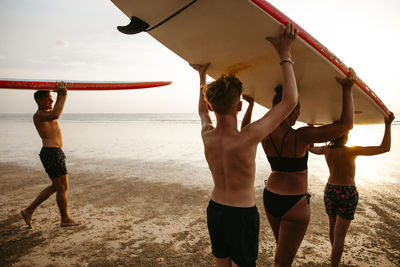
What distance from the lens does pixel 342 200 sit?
107 inches

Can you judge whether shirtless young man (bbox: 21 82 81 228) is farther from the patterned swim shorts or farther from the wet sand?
the patterned swim shorts

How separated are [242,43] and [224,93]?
89 centimetres

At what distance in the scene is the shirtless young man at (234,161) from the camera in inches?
62.3

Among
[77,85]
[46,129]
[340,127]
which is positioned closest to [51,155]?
[46,129]

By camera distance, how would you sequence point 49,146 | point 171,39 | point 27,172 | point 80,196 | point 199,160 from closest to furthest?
point 171,39, point 49,146, point 80,196, point 27,172, point 199,160

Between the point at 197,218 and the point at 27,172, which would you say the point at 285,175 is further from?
the point at 27,172

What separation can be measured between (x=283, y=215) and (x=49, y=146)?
388 centimetres

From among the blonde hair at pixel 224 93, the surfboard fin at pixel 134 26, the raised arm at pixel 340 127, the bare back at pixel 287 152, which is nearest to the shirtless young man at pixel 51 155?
the surfboard fin at pixel 134 26

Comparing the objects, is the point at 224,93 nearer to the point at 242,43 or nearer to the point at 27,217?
the point at 242,43

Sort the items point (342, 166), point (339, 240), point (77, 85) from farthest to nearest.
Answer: point (77, 85), point (342, 166), point (339, 240)

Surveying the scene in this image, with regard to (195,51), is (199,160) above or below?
below

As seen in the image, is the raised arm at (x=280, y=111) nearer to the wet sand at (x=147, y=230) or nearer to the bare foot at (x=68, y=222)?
the wet sand at (x=147, y=230)

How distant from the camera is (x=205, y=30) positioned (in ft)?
7.09

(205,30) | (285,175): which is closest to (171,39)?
(205,30)
